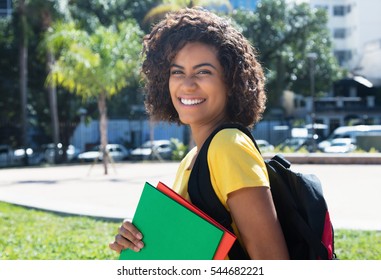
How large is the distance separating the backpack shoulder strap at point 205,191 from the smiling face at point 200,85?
124 mm

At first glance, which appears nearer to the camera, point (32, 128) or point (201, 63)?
point (201, 63)

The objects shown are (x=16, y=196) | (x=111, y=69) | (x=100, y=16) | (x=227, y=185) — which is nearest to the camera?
(x=227, y=185)

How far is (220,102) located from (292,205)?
28cm

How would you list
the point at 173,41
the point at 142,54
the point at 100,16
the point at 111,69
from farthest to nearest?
the point at 100,16 → the point at 111,69 → the point at 142,54 → the point at 173,41

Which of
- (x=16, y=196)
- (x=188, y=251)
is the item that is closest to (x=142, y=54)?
(x=188, y=251)

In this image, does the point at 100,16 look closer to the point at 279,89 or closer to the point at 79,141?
the point at 79,141

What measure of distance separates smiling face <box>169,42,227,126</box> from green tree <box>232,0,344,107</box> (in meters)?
22.3

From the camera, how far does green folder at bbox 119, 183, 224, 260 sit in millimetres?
1228

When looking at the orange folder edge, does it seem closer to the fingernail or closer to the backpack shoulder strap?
the backpack shoulder strap

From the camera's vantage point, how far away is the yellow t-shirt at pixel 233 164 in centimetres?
117

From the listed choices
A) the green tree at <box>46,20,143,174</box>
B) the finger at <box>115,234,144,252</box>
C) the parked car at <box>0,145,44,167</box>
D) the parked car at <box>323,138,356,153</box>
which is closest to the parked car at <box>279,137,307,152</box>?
the parked car at <box>323,138,356,153</box>

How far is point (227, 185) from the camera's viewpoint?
3.88 feet

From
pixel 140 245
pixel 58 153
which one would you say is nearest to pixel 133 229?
pixel 140 245
